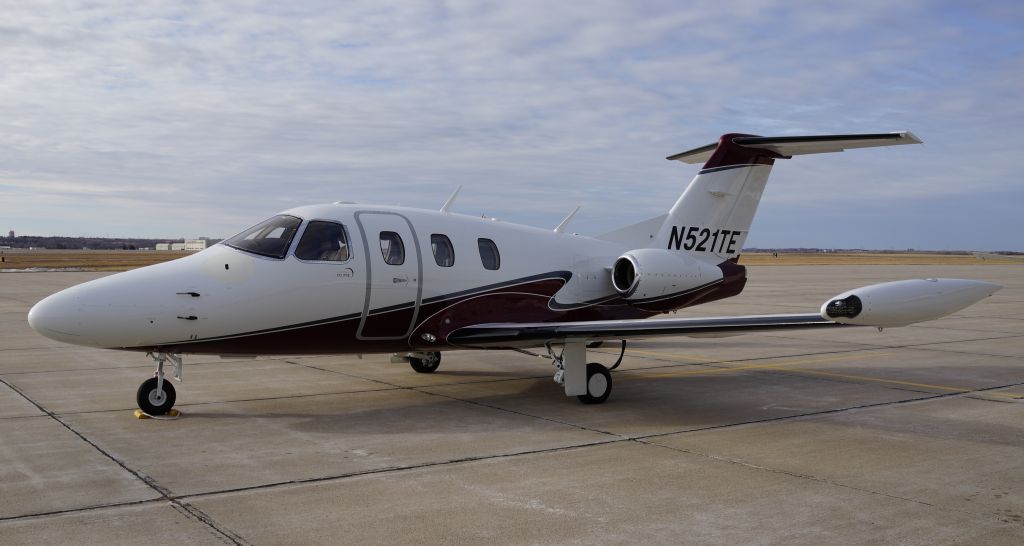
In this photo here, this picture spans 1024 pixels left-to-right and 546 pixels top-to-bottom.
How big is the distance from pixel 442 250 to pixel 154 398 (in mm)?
3793

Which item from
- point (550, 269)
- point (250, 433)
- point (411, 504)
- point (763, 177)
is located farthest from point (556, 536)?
point (763, 177)

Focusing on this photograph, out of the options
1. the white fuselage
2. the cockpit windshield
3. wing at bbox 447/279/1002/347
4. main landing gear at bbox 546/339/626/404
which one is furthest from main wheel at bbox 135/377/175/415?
main landing gear at bbox 546/339/626/404

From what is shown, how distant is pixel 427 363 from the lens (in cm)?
1297

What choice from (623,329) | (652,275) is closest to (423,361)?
(652,275)

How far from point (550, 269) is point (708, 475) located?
206 inches

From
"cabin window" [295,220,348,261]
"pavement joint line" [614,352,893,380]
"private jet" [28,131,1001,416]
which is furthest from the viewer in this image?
"pavement joint line" [614,352,893,380]

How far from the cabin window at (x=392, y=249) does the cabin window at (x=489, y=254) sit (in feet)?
4.09

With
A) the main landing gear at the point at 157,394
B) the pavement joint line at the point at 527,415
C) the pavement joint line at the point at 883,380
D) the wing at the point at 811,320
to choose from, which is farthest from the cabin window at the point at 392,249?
the pavement joint line at the point at 883,380

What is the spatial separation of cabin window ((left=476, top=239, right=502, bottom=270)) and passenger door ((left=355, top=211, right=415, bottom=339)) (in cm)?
105

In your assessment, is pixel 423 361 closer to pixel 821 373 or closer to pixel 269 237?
pixel 269 237

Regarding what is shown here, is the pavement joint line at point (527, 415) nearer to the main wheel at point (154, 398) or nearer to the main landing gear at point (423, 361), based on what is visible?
the main landing gear at point (423, 361)

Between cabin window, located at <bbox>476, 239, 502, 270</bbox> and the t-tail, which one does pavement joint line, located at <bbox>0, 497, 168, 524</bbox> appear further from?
the t-tail

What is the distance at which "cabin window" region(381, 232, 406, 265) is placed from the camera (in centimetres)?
1023

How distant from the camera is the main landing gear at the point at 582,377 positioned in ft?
34.4
